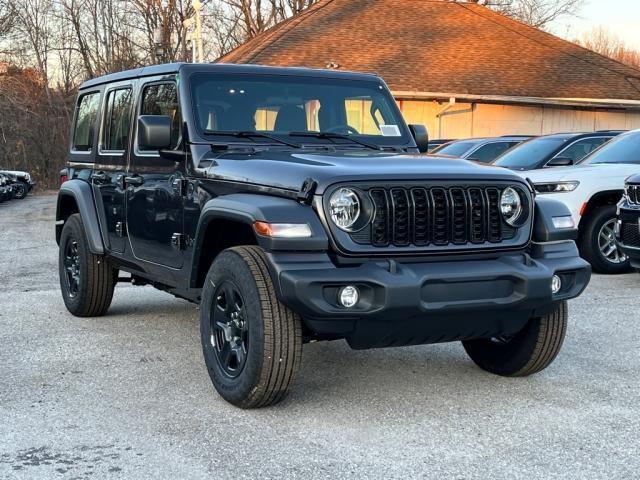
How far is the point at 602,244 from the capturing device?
33.0ft

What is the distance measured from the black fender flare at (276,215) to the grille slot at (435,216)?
0.83ft

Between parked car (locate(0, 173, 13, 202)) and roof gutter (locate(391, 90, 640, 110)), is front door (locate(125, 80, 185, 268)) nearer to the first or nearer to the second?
roof gutter (locate(391, 90, 640, 110))

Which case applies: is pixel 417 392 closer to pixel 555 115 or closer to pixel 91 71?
pixel 555 115

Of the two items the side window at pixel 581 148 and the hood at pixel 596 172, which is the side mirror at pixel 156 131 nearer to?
the hood at pixel 596 172

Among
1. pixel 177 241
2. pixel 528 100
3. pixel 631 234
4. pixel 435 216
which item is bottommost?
pixel 631 234

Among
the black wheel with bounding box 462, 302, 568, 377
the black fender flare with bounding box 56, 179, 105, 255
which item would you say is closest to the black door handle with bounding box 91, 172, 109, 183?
the black fender flare with bounding box 56, 179, 105, 255

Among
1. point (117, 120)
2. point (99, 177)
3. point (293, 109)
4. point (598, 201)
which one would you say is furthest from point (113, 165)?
point (598, 201)

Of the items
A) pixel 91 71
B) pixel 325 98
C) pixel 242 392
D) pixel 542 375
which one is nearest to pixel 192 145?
pixel 325 98

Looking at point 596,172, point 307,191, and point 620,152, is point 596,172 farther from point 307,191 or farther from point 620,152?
point 307,191

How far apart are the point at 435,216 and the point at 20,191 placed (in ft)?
95.4

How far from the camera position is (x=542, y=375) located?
5.41 metres

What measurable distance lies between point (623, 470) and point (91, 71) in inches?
1774

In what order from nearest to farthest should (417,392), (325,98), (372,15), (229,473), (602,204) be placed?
(229,473) → (417,392) → (325,98) → (602,204) → (372,15)

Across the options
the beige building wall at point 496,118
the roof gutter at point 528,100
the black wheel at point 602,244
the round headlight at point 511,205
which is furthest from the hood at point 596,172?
the beige building wall at point 496,118
